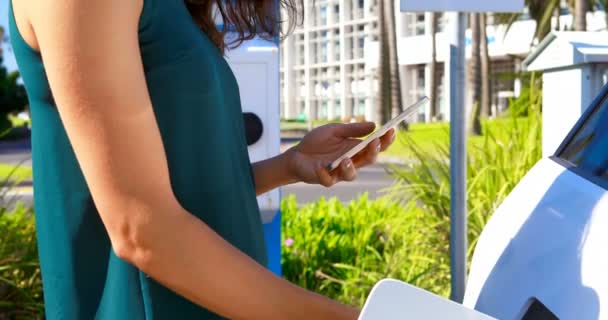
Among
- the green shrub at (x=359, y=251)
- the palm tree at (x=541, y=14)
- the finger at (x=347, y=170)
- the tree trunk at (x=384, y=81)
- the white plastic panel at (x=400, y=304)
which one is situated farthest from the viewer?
the palm tree at (x=541, y=14)

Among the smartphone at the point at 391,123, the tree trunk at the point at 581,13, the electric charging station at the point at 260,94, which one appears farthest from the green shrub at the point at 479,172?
the tree trunk at the point at 581,13

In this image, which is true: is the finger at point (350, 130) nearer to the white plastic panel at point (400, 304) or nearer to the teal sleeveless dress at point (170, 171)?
the teal sleeveless dress at point (170, 171)

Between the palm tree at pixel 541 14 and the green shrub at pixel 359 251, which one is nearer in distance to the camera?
the green shrub at pixel 359 251

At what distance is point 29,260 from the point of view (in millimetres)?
3725

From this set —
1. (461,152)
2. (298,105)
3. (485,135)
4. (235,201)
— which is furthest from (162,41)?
(298,105)

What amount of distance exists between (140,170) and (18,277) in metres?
3.03

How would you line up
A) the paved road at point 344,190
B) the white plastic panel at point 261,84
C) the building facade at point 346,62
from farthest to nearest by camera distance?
the building facade at point 346,62 → the paved road at point 344,190 → the white plastic panel at point 261,84

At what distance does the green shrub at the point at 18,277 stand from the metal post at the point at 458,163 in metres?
1.77

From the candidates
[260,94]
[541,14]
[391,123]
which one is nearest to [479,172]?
[260,94]

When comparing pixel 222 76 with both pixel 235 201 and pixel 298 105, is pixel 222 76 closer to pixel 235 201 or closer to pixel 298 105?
pixel 235 201

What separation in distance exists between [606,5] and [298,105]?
1724 inches

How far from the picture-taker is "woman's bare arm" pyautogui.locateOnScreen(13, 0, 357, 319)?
874 millimetres

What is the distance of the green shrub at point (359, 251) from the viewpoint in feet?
13.6

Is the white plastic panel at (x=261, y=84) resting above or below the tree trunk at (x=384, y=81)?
above
